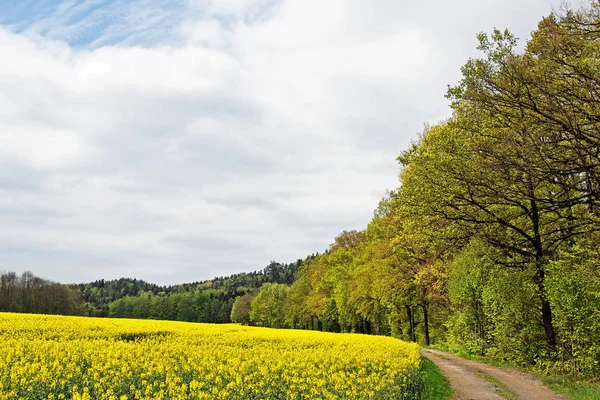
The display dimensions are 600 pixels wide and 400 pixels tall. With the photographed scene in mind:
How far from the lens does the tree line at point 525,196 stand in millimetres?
12359

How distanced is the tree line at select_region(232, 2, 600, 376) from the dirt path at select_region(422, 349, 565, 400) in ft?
4.61

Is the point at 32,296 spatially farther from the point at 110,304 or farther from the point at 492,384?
the point at 492,384

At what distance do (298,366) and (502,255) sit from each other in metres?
12.0

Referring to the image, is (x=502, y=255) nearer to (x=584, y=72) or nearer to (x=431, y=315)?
(x=584, y=72)

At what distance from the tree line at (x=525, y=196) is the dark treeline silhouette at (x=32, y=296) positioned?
8713 centimetres

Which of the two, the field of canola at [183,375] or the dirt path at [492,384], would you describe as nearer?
the field of canola at [183,375]

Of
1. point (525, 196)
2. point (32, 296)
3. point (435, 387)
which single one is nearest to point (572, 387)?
point (435, 387)

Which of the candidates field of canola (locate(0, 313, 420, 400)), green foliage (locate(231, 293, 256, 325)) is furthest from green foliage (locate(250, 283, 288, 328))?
field of canola (locate(0, 313, 420, 400))

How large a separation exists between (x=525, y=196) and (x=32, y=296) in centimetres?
10026

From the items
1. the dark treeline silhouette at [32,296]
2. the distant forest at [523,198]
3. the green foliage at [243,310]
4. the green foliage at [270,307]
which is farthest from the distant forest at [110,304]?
the distant forest at [523,198]

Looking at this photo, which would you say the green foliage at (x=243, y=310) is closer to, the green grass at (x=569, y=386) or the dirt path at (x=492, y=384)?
the dirt path at (x=492, y=384)

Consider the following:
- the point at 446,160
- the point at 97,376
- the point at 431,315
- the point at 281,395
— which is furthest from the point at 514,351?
the point at 431,315

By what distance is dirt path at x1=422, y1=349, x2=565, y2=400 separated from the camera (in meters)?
14.6

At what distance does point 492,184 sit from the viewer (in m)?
16.4
